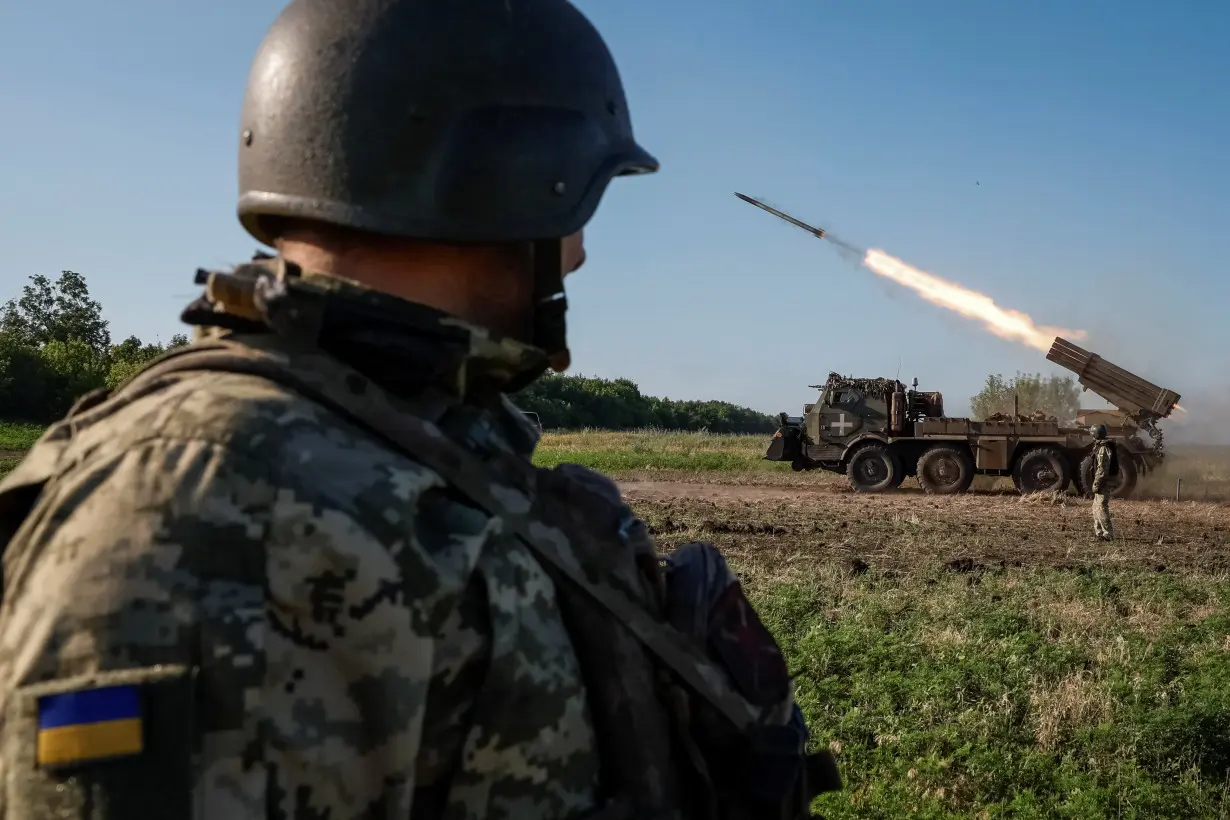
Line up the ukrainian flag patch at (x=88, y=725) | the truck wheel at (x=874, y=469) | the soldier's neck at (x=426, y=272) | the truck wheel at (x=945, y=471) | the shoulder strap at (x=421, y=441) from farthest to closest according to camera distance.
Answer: the truck wheel at (x=874, y=469), the truck wheel at (x=945, y=471), the soldier's neck at (x=426, y=272), the shoulder strap at (x=421, y=441), the ukrainian flag patch at (x=88, y=725)

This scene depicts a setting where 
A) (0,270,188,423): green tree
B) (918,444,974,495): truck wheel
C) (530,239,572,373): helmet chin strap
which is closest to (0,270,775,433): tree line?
(0,270,188,423): green tree

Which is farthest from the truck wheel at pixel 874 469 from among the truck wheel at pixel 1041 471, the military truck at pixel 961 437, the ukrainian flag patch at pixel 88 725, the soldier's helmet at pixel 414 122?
the ukrainian flag patch at pixel 88 725

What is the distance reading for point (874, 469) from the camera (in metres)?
23.8

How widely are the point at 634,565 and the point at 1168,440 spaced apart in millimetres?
25202

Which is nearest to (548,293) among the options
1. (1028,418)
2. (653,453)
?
(1028,418)

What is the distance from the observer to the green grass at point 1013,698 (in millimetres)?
4941

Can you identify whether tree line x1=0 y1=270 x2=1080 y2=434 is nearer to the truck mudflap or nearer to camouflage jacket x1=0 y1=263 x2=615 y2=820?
the truck mudflap

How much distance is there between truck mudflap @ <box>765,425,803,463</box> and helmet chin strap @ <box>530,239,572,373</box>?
23.4 m

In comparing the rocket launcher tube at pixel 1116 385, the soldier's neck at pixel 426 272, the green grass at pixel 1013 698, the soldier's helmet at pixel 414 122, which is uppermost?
the rocket launcher tube at pixel 1116 385

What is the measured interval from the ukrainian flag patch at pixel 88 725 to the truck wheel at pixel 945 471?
23002 mm

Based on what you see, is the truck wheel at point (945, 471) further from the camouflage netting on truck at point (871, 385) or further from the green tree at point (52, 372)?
the green tree at point (52, 372)

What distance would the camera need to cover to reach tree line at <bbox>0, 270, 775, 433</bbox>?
38312 mm

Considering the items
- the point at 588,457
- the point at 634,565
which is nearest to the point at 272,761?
the point at 634,565

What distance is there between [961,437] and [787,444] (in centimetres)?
404
